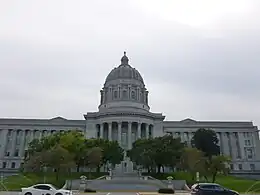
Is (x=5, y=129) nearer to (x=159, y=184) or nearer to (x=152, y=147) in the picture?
(x=152, y=147)

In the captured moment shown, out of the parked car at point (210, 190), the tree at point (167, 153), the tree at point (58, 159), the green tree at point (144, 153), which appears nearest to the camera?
the parked car at point (210, 190)

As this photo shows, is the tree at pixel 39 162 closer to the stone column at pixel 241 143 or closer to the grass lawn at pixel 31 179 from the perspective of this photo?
the grass lawn at pixel 31 179

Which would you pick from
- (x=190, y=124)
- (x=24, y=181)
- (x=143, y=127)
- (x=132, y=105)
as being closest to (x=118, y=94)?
(x=132, y=105)

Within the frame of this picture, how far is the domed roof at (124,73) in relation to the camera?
110750mm

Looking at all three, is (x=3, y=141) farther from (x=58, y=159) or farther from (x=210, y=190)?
(x=210, y=190)

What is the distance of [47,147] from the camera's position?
231 feet

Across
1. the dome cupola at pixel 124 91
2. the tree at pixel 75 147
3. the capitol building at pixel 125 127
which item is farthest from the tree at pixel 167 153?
the dome cupola at pixel 124 91

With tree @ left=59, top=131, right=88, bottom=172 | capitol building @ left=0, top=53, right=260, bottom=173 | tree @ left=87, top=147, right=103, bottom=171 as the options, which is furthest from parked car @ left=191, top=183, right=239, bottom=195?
capitol building @ left=0, top=53, right=260, bottom=173

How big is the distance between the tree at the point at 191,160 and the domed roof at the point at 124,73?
48527mm

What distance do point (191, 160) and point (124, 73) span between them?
5496 cm

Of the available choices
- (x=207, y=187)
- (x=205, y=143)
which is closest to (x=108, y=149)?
(x=205, y=143)

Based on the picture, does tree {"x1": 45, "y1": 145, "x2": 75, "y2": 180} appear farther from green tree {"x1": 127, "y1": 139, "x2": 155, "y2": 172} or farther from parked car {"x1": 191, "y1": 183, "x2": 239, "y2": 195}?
parked car {"x1": 191, "y1": 183, "x2": 239, "y2": 195}

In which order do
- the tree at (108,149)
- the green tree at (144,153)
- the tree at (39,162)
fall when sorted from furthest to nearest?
the tree at (108,149)
the green tree at (144,153)
the tree at (39,162)

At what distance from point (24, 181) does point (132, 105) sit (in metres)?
48.5
